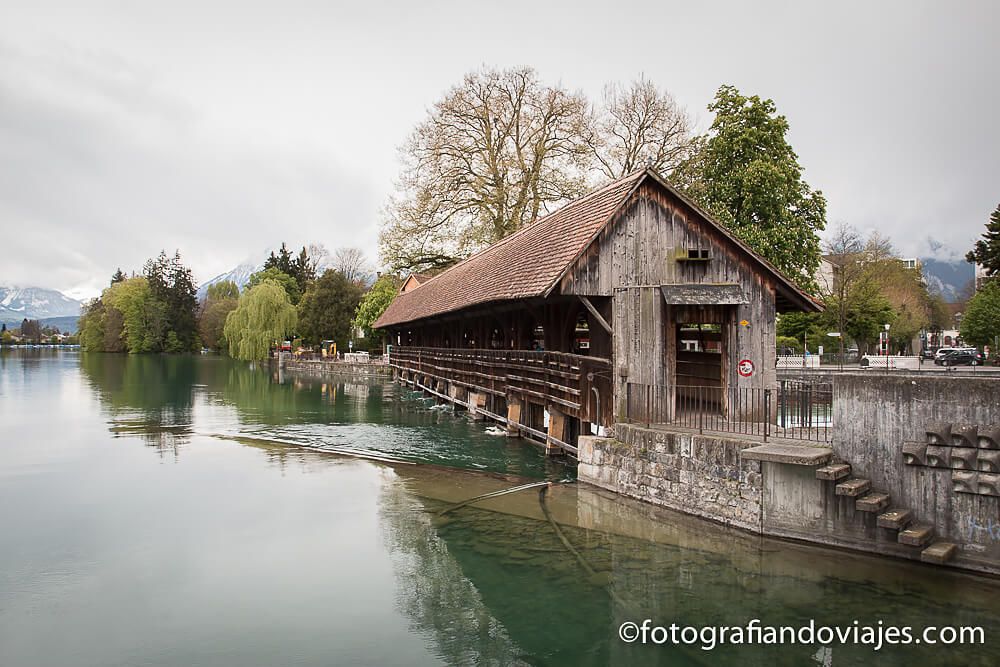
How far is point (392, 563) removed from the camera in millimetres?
8500

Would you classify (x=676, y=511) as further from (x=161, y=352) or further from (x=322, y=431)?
(x=161, y=352)

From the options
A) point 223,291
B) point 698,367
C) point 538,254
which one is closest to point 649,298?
point 538,254

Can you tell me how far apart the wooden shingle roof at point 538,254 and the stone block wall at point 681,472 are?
295cm

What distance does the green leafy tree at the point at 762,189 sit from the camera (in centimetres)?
2281

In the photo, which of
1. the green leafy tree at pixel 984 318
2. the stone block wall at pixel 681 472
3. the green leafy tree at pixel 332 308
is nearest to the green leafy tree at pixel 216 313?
the green leafy tree at pixel 332 308

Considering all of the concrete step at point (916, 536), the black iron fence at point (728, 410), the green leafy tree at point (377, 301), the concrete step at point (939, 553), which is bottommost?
the concrete step at point (939, 553)

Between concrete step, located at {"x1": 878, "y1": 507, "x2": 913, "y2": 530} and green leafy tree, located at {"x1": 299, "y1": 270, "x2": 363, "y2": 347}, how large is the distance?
183ft

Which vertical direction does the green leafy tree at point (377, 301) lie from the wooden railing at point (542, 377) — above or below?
above

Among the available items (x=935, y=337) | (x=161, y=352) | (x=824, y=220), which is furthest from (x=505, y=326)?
(x=161, y=352)

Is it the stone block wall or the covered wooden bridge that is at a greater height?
the covered wooden bridge

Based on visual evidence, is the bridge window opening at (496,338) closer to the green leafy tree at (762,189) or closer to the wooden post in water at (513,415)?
the wooden post in water at (513,415)

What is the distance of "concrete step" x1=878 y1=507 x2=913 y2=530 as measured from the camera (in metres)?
7.19

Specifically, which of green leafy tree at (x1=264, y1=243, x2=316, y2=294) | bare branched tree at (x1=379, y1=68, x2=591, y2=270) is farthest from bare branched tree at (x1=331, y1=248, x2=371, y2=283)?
bare branched tree at (x1=379, y1=68, x2=591, y2=270)

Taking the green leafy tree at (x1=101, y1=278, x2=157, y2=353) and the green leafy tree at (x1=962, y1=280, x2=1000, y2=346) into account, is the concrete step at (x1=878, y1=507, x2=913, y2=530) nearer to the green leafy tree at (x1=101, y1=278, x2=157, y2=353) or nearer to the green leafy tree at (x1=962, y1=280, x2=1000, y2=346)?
the green leafy tree at (x1=962, y1=280, x2=1000, y2=346)
